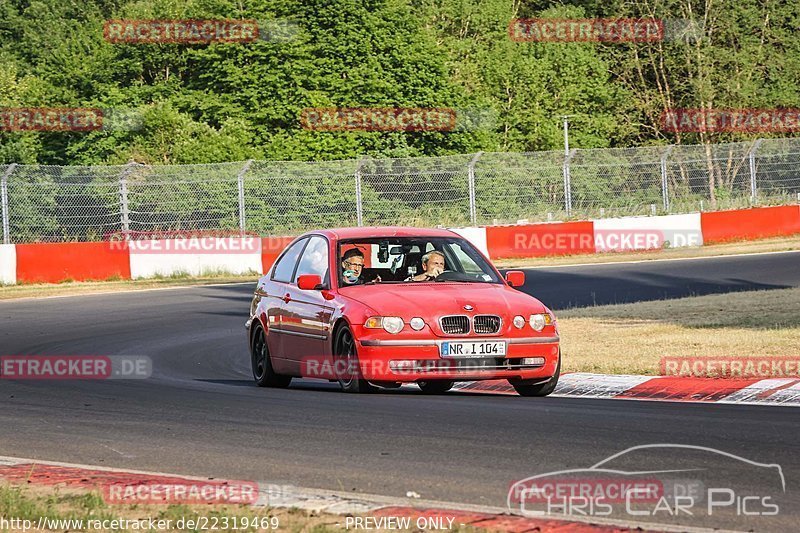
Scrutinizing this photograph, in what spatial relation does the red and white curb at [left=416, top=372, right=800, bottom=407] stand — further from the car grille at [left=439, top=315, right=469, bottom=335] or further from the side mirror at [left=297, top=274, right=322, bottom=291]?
the side mirror at [left=297, top=274, right=322, bottom=291]

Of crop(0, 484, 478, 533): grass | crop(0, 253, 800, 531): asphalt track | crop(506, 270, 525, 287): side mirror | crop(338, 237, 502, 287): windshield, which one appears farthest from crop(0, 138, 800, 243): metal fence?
crop(0, 484, 478, 533): grass

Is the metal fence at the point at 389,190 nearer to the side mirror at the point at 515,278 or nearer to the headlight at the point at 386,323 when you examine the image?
the side mirror at the point at 515,278

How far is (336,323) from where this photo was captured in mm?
11414

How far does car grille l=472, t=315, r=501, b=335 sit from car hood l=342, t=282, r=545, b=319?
1.8 inches

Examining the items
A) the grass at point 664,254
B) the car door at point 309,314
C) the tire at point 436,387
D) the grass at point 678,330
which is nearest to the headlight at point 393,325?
the car door at point 309,314

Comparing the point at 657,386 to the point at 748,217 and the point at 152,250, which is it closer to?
the point at 152,250

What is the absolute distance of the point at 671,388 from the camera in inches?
452

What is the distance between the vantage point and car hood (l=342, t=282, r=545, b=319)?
11.0 meters

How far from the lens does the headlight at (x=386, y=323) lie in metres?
10.9

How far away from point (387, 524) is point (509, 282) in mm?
6510

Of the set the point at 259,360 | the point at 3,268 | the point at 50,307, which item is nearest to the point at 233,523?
the point at 259,360

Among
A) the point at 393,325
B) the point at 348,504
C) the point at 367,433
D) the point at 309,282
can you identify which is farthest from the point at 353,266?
the point at 348,504

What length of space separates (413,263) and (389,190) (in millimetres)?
19738

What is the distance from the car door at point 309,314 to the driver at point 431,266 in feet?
2.60
